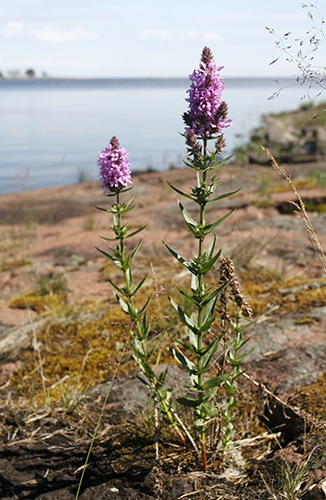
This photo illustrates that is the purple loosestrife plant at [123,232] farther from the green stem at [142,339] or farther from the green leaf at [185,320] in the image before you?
the green leaf at [185,320]

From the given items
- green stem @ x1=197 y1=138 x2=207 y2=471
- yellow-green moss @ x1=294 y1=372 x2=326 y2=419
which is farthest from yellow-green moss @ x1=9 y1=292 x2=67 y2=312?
green stem @ x1=197 y1=138 x2=207 y2=471

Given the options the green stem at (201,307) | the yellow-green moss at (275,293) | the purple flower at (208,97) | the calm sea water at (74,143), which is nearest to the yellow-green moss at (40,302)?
the yellow-green moss at (275,293)

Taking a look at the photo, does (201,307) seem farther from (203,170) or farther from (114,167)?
(114,167)

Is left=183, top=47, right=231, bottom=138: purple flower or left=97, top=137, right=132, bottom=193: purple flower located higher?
left=183, top=47, right=231, bottom=138: purple flower

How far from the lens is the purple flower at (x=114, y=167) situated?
2.71 metres

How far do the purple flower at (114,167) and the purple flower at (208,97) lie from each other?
462mm

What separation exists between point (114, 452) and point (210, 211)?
21.1 feet

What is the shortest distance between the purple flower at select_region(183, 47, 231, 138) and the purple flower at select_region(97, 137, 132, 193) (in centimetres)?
46

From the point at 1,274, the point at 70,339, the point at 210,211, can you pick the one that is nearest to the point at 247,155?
the point at 210,211

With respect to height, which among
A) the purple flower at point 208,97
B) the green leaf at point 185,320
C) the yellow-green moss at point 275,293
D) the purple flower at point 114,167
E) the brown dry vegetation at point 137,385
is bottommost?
the brown dry vegetation at point 137,385

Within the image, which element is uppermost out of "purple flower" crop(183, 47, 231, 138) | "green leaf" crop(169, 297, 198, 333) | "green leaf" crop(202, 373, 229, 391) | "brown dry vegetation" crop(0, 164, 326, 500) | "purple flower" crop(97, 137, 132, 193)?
"purple flower" crop(183, 47, 231, 138)

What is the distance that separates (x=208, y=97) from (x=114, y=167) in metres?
0.58

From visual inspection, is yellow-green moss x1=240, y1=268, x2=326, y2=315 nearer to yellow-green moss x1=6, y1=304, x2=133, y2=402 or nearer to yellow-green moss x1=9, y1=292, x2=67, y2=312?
yellow-green moss x1=6, y1=304, x2=133, y2=402

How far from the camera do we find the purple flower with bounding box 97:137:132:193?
2.71 m
